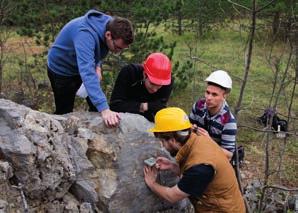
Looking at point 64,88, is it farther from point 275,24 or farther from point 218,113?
point 275,24

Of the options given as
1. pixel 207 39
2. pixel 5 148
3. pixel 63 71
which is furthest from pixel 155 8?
pixel 207 39

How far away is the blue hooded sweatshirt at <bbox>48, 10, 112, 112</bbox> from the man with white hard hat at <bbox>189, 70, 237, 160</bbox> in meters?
0.69

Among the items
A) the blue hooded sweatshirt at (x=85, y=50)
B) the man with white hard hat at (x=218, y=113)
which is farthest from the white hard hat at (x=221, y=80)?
the blue hooded sweatshirt at (x=85, y=50)

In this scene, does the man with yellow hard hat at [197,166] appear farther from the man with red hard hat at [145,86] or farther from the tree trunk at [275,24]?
the tree trunk at [275,24]

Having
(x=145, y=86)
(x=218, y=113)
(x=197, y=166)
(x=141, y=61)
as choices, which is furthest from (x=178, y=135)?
(x=141, y=61)

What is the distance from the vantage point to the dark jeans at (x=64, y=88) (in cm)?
383

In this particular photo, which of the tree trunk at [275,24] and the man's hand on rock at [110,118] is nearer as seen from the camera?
the man's hand on rock at [110,118]

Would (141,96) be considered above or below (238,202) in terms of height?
above

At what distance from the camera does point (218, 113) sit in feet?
10.9

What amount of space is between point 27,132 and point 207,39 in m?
12.2

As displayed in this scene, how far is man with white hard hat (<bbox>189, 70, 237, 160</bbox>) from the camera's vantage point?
3.26 m

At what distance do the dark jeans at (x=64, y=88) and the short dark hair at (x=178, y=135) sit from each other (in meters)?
1.01

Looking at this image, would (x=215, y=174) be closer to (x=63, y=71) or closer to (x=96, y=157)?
(x=96, y=157)

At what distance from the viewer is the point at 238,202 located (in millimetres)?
3129
